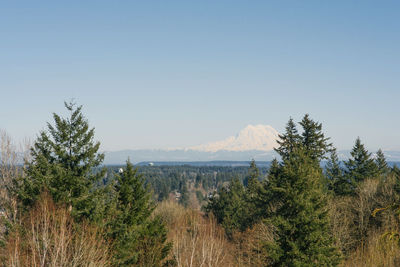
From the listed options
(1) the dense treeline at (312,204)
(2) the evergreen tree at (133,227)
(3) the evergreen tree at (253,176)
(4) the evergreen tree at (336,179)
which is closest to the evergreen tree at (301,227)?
(1) the dense treeline at (312,204)

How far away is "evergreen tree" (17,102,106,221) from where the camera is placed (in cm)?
2288

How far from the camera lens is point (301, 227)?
2153 centimetres

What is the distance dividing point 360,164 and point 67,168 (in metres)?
53.1

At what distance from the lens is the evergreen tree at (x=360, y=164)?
5881cm

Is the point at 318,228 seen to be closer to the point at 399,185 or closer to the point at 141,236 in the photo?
the point at 141,236

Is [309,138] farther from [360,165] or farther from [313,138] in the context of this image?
[360,165]

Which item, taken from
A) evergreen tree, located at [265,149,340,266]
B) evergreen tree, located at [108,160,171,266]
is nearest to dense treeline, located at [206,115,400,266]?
evergreen tree, located at [265,149,340,266]

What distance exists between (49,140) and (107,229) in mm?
7804

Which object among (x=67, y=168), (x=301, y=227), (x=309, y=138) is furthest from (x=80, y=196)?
(x=309, y=138)

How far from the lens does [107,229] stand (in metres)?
24.9

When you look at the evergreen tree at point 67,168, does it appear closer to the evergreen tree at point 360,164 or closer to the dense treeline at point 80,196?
the dense treeline at point 80,196

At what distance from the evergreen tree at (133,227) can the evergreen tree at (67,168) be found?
234cm

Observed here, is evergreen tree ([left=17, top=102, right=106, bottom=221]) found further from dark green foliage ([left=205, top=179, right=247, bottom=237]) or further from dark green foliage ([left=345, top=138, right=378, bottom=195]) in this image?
dark green foliage ([left=345, top=138, right=378, bottom=195])

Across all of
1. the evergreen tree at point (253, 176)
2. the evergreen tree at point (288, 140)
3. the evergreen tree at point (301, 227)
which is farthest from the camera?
the evergreen tree at point (253, 176)
